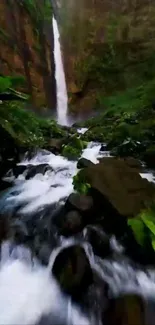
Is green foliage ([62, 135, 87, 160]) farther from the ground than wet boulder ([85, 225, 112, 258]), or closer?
farther from the ground

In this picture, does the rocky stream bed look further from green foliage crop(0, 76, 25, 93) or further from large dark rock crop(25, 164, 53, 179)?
green foliage crop(0, 76, 25, 93)

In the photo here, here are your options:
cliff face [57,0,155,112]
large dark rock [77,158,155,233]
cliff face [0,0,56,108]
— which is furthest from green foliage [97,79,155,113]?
large dark rock [77,158,155,233]

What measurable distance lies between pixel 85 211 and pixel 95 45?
1659 centimetres

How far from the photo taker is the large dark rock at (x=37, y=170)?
4.87 meters

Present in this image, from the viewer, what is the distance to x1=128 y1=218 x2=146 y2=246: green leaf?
261 centimetres

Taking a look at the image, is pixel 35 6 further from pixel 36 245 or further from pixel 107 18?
pixel 36 245

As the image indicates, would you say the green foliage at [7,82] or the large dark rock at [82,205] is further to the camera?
the large dark rock at [82,205]

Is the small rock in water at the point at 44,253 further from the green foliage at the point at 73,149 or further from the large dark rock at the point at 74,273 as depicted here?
the green foliage at the point at 73,149

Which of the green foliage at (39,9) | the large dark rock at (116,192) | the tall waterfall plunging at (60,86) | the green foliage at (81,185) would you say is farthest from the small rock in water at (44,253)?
the green foliage at (39,9)

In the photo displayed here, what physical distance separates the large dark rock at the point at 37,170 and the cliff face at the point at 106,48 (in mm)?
10437

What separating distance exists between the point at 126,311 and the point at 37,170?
3.27 m

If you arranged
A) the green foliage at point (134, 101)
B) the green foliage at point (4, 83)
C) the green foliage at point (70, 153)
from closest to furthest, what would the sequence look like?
the green foliage at point (4, 83) → the green foliage at point (70, 153) → the green foliage at point (134, 101)

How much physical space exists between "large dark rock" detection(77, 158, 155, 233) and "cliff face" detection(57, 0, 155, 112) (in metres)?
11.5

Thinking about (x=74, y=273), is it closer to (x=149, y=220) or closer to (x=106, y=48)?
(x=149, y=220)
